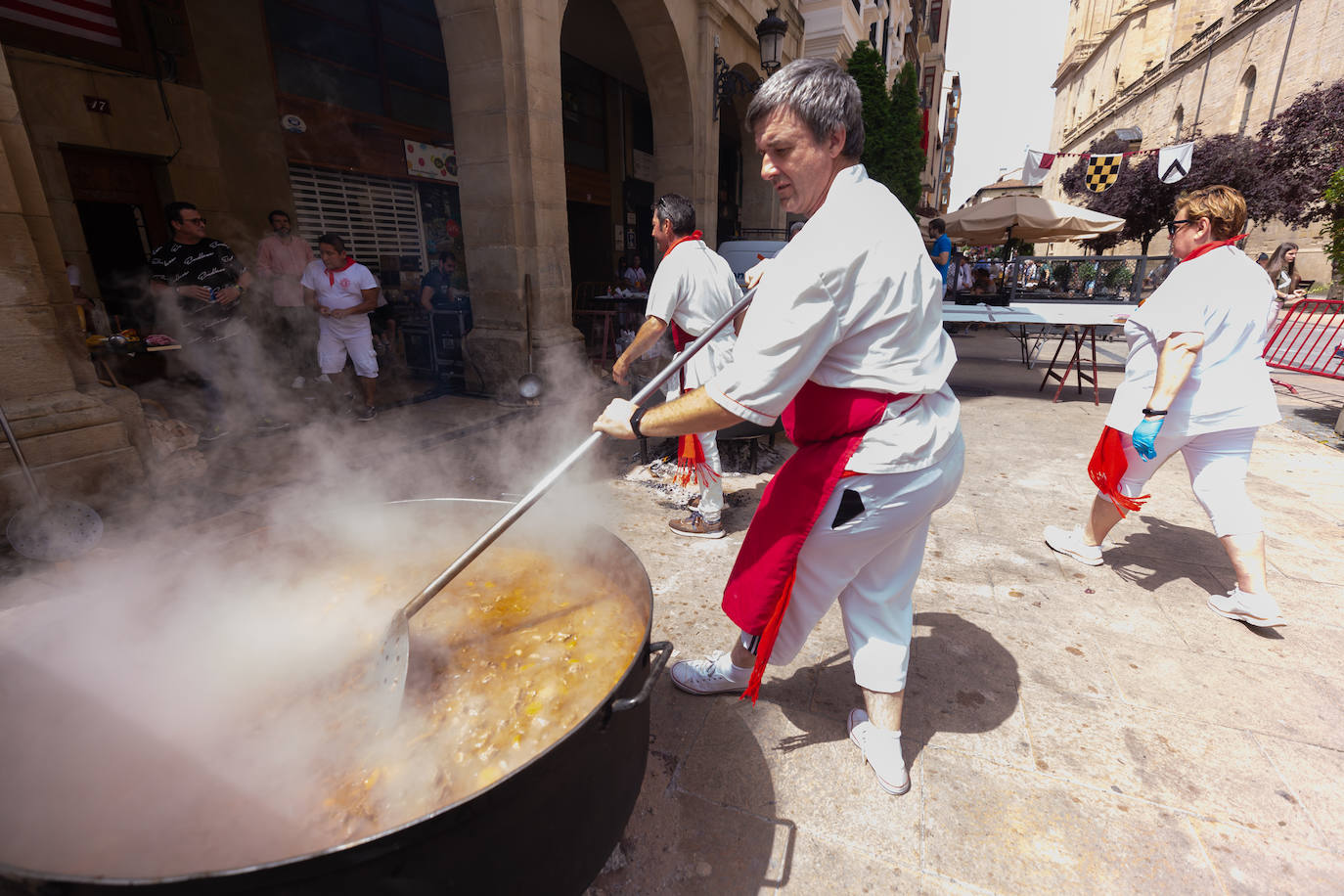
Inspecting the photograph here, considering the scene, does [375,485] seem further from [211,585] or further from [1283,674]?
[1283,674]

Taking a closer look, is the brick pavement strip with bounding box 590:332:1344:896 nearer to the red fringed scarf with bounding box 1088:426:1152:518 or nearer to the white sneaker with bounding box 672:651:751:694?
the white sneaker with bounding box 672:651:751:694

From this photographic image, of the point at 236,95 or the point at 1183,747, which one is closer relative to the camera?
the point at 1183,747

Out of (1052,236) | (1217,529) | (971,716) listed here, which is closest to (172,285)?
(971,716)

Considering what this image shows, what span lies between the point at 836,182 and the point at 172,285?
21.6 feet

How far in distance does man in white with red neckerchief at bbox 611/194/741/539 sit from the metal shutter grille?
7.23 metres

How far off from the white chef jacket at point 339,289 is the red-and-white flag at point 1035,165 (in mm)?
13818

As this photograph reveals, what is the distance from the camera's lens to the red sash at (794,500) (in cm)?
173

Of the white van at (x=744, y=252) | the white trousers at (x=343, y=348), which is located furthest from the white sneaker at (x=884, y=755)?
the white van at (x=744, y=252)

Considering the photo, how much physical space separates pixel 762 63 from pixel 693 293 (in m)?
8.84

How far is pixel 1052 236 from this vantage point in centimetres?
1212

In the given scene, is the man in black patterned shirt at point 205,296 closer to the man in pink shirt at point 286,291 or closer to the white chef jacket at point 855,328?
the man in pink shirt at point 286,291

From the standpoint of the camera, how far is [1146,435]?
291 cm

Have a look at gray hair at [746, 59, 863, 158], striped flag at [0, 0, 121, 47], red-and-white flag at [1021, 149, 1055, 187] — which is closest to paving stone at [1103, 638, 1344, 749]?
gray hair at [746, 59, 863, 158]

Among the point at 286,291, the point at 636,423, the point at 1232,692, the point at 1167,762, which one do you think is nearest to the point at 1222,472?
the point at 1232,692
